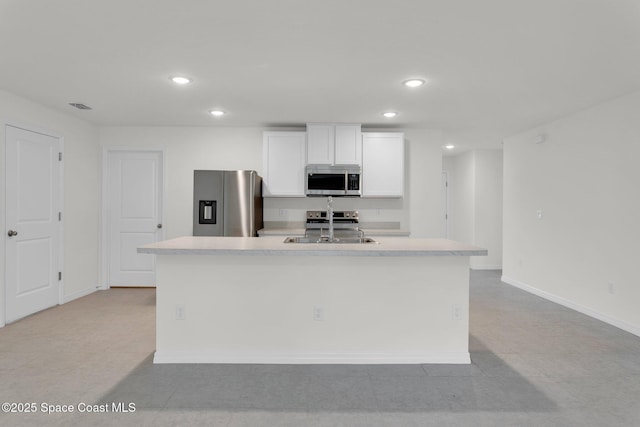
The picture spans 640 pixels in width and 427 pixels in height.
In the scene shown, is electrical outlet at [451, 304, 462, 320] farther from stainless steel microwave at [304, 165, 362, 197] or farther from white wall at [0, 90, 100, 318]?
white wall at [0, 90, 100, 318]

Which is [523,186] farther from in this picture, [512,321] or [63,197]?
[63,197]

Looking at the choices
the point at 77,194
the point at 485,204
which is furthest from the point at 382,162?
the point at 77,194

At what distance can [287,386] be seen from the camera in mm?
2498

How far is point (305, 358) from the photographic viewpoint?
113 inches

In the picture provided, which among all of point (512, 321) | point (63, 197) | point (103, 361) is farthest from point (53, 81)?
point (512, 321)

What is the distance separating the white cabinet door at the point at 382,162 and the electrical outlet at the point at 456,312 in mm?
2402

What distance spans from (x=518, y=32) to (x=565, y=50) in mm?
559

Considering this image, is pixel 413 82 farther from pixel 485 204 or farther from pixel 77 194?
pixel 485 204

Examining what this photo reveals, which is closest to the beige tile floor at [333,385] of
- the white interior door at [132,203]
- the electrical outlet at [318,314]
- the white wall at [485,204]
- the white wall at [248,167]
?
the electrical outlet at [318,314]

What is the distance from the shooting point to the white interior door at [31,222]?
3.90m

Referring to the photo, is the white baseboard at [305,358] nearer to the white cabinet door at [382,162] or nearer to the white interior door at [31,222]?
the white interior door at [31,222]

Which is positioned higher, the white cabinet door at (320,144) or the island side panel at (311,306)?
the white cabinet door at (320,144)

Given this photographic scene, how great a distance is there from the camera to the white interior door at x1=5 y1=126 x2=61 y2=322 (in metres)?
3.90

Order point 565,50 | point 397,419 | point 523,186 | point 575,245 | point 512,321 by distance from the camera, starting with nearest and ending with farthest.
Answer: point 397,419, point 565,50, point 512,321, point 575,245, point 523,186
